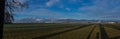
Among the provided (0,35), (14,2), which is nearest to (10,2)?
(14,2)

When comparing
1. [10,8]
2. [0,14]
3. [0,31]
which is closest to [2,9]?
[0,14]

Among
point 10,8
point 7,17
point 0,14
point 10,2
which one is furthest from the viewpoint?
point 7,17

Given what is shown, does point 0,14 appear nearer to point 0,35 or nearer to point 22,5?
point 0,35

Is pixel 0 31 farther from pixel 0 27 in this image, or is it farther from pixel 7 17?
pixel 7 17

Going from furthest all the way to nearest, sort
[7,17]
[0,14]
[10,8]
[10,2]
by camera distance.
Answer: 1. [7,17]
2. [10,8]
3. [10,2]
4. [0,14]

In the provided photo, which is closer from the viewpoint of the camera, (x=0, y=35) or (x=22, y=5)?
(x=0, y=35)

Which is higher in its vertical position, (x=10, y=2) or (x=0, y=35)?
(x=10, y=2)

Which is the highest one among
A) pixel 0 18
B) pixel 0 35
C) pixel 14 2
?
pixel 14 2

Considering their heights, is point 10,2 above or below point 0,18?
above

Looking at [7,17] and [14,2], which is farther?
[7,17]
